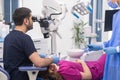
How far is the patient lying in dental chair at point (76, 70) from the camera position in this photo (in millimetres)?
2057

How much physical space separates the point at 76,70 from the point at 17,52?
543mm

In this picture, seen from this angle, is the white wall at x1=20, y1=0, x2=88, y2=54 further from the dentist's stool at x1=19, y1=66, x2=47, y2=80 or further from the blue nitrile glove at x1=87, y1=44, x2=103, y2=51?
the dentist's stool at x1=19, y1=66, x2=47, y2=80

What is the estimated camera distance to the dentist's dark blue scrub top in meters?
2.14

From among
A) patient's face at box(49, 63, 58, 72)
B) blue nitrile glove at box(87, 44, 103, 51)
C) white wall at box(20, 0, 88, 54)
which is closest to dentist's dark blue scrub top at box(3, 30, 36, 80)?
patient's face at box(49, 63, 58, 72)

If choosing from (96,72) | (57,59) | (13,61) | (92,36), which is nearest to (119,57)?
(96,72)

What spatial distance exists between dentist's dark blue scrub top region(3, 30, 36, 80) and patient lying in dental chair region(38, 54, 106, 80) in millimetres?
228

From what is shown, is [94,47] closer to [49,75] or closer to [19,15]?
[49,75]

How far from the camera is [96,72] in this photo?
2.16m

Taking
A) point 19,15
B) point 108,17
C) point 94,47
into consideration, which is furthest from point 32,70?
point 108,17

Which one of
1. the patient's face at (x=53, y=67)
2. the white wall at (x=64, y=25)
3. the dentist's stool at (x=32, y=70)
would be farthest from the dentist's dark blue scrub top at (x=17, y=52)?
the white wall at (x=64, y=25)

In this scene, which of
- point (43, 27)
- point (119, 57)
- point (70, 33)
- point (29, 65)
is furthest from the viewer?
point (70, 33)

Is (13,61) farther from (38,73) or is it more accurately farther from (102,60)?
(102,60)

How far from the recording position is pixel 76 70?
209 cm

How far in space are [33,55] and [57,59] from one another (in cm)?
26
